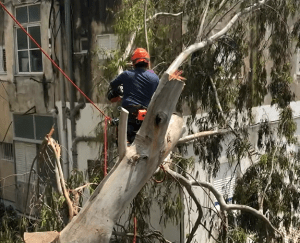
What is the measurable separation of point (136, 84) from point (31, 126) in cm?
507

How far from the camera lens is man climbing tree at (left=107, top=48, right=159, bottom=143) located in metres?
5.07

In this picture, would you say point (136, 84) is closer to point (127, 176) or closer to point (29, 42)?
point (127, 176)

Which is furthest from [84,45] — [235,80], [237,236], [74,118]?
[237,236]

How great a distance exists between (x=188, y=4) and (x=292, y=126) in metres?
2.69

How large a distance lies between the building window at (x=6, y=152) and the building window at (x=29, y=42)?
1596 millimetres

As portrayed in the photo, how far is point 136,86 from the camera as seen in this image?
5.11 m

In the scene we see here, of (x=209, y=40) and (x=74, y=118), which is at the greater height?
(x=209, y=40)

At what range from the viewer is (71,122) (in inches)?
350

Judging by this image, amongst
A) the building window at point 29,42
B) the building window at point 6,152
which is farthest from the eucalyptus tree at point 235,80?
the building window at point 6,152

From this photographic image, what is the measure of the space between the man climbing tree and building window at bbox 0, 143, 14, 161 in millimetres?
5448

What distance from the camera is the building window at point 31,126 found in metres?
9.37

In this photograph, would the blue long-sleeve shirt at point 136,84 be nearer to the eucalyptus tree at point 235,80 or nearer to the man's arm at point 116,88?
the man's arm at point 116,88

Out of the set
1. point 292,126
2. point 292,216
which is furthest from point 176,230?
point 292,126

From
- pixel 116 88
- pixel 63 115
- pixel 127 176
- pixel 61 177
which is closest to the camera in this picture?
pixel 127 176
